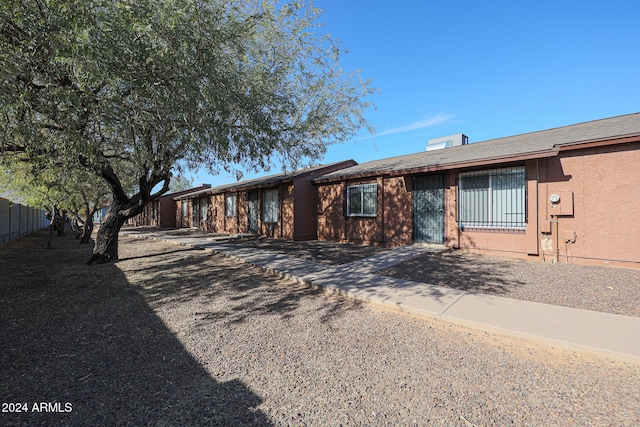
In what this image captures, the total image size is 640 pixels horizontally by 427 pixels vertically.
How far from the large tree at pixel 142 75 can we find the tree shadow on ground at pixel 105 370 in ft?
9.10

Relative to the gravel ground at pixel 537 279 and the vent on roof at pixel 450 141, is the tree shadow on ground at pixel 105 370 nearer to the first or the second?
the gravel ground at pixel 537 279

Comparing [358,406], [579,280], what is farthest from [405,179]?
[358,406]

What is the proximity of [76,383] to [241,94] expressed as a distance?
546 cm

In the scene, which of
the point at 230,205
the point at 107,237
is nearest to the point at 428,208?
the point at 107,237

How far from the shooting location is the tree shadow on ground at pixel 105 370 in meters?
2.24

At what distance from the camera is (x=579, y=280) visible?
5660mm

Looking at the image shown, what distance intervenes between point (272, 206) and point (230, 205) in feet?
15.9

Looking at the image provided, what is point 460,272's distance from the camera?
21.3 feet

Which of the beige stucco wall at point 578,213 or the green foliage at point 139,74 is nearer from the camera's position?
the green foliage at point 139,74

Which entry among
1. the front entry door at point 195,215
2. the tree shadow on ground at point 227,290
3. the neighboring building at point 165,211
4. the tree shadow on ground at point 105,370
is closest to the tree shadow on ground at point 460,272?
the tree shadow on ground at point 227,290

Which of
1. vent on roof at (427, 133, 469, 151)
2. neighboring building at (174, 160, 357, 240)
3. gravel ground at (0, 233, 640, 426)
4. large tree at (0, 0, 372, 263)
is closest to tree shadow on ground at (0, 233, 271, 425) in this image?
gravel ground at (0, 233, 640, 426)

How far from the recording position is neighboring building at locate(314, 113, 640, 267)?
671 centimetres

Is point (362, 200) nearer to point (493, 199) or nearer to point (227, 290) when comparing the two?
point (493, 199)

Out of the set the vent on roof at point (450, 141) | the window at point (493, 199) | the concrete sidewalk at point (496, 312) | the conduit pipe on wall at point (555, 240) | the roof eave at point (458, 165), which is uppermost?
the vent on roof at point (450, 141)
